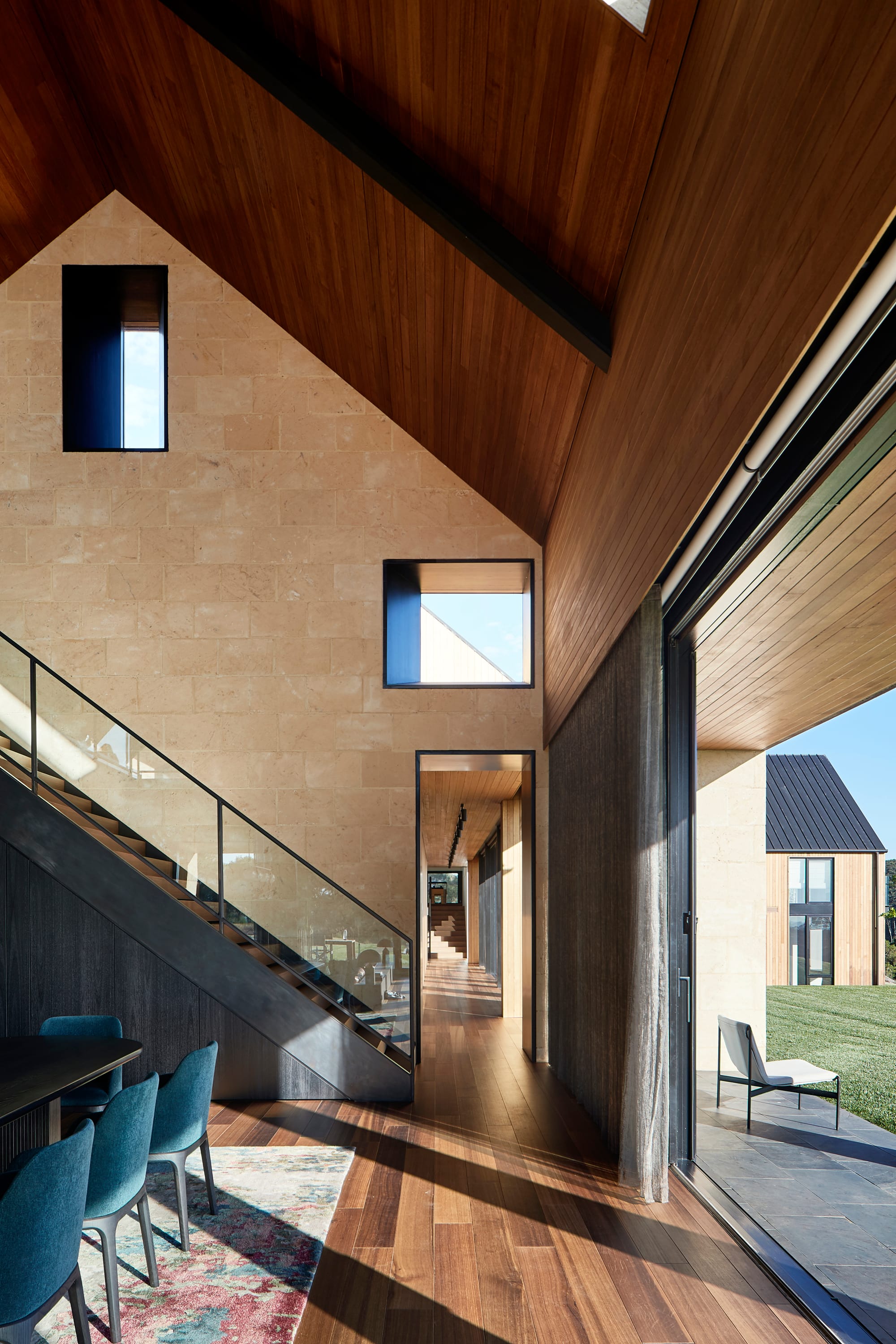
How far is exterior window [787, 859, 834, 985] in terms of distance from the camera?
6285 mm

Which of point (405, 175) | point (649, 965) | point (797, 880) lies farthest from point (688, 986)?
point (797, 880)

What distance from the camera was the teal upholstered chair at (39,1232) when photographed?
2.42 m

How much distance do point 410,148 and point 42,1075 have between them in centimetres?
476

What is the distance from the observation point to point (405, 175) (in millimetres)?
5055

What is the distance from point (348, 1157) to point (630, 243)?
482cm

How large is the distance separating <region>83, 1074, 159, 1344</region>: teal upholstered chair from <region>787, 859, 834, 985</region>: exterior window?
4311 millimetres

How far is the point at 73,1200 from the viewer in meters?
2.60

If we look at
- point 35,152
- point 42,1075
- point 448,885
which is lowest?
point 448,885

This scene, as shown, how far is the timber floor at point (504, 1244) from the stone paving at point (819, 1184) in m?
0.26

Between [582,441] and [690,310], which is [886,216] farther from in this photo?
[582,441]

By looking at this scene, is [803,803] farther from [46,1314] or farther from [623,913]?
[46,1314]

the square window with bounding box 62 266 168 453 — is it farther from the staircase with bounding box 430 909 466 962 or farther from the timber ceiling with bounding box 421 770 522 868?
the staircase with bounding box 430 909 466 962

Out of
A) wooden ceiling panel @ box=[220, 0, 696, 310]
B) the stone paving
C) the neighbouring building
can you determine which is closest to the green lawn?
the neighbouring building

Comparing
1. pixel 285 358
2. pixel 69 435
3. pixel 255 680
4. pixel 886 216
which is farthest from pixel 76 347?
pixel 886 216
